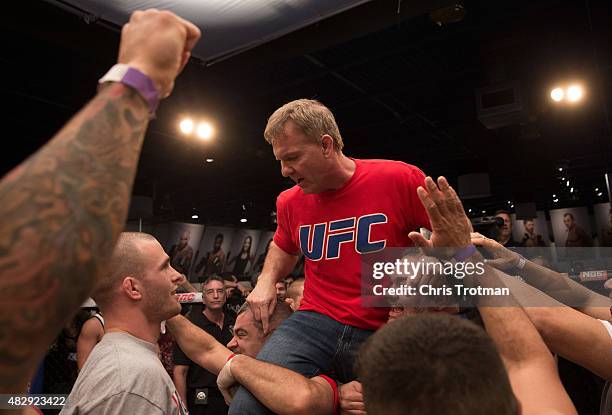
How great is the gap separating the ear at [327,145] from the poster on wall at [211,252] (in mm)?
16681

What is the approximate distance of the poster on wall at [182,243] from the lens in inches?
720

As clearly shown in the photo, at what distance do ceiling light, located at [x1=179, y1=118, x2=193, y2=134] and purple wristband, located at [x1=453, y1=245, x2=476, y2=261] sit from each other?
6906mm

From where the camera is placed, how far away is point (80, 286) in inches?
26.8

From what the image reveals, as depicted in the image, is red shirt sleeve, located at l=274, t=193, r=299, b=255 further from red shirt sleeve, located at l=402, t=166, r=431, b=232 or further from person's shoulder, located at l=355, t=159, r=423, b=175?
red shirt sleeve, located at l=402, t=166, r=431, b=232

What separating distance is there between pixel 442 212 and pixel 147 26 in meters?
1.04

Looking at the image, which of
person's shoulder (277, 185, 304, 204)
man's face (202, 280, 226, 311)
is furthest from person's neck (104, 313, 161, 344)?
man's face (202, 280, 226, 311)

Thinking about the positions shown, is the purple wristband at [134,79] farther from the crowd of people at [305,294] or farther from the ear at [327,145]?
the ear at [327,145]

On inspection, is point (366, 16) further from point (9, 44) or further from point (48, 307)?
point (9, 44)

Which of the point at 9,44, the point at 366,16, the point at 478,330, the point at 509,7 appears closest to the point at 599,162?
the point at 509,7

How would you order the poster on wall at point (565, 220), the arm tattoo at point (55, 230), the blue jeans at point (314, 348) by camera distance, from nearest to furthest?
1. the arm tattoo at point (55, 230)
2. the blue jeans at point (314, 348)
3. the poster on wall at point (565, 220)

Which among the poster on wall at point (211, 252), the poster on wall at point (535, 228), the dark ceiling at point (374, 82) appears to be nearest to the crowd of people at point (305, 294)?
the dark ceiling at point (374, 82)

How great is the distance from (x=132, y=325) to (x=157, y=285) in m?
0.21

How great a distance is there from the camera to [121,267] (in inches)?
94.0

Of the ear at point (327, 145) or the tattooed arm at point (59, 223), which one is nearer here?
the tattooed arm at point (59, 223)
